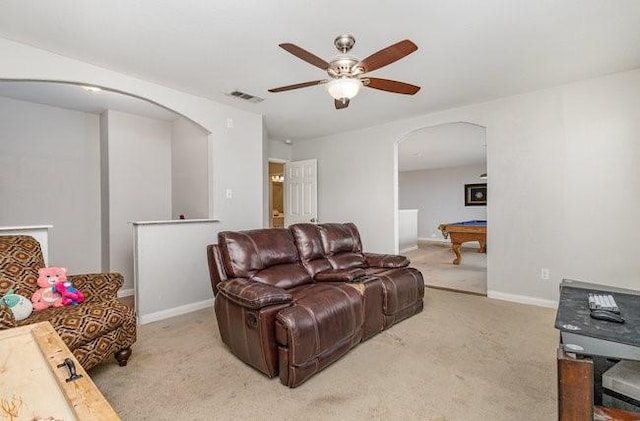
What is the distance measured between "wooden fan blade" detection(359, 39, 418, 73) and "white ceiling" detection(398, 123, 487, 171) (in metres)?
3.16

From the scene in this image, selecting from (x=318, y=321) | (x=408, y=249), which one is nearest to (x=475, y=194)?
(x=408, y=249)

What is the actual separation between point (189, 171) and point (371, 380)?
12.1 feet

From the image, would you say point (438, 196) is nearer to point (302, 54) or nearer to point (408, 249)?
point (408, 249)

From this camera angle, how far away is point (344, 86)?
6.68 ft

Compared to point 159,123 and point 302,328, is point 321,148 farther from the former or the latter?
point 302,328

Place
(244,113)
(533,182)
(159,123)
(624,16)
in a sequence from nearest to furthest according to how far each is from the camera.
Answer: (624,16)
(533,182)
(244,113)
(159,123)

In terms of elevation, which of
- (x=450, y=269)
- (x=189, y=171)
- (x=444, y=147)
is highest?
(x=444, y=147)

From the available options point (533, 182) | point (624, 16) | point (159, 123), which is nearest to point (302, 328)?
point (624, 16)

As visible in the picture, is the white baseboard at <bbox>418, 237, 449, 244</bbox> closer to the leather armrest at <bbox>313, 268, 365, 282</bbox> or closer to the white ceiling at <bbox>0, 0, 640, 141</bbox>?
the white ceiling at <bbox>0, 0, 640, 141</bbox>

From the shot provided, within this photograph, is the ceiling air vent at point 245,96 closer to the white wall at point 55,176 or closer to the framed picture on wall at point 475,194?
the white wall at point 55,176

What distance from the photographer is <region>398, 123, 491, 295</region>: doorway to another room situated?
204 inches

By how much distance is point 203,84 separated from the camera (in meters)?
3.26

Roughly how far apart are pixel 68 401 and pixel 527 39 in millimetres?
3412

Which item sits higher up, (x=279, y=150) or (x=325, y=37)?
(x=325, y=37)
